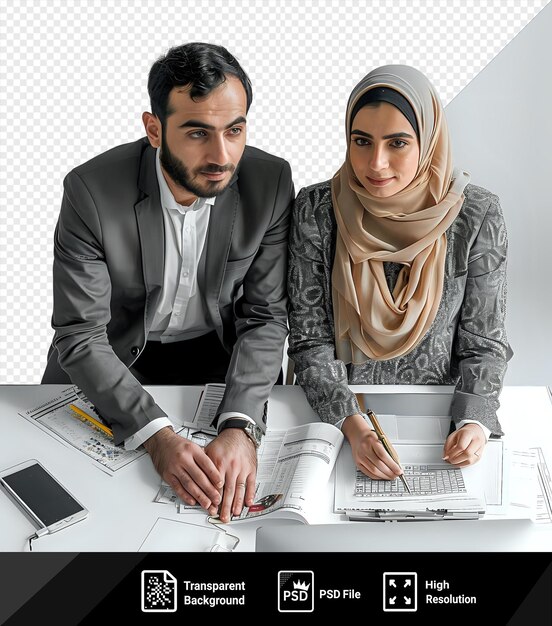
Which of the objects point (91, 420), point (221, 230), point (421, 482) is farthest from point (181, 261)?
point (421, 482)

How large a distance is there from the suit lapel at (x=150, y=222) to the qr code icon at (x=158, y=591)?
42.2 inches

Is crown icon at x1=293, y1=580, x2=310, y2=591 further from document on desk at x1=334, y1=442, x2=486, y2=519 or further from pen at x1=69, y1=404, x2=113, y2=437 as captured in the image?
pen at x1=69, y1=404, x2=113, y2=437

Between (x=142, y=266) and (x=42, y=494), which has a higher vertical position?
(x=142, y=266)

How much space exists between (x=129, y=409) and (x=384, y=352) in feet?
1.92

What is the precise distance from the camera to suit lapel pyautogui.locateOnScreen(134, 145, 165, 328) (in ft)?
5.75

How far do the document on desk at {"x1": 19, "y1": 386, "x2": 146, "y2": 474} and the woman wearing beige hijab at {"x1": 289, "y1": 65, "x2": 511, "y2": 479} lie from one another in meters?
0.43

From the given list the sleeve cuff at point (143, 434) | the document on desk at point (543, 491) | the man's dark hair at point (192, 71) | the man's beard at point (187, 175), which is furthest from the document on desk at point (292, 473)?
the man's dark hair at point (192, 71)

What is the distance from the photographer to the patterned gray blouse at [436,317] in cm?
168

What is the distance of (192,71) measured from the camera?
1551 mm

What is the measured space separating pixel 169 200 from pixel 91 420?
520 mm

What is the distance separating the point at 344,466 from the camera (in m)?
1.52

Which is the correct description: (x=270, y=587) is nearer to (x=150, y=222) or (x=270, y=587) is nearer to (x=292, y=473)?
(x=292, y=473)

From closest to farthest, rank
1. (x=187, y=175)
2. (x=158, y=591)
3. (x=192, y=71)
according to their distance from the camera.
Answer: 1. (x=158, y=591)
2. (x=192, y=71)
3. (x=187, y=175)

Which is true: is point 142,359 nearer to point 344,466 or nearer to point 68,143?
point 344,466
